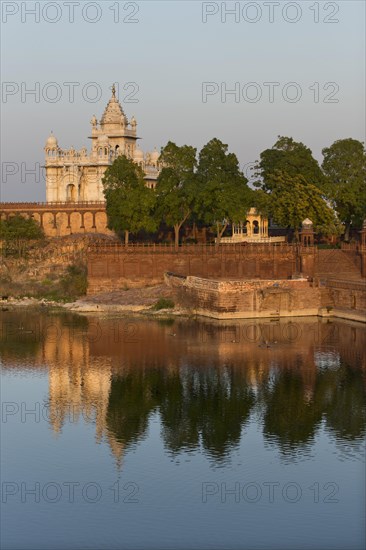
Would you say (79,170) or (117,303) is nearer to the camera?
(117,303)

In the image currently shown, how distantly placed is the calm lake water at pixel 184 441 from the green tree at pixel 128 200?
23928 mm

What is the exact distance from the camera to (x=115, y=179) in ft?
294

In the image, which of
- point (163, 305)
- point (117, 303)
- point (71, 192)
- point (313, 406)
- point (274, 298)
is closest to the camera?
point (313, 406)

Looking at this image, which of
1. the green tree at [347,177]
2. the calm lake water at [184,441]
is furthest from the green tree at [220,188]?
the calm lake water at [184,441]

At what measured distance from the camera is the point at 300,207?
88.4 meters

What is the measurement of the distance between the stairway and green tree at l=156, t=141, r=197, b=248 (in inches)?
495

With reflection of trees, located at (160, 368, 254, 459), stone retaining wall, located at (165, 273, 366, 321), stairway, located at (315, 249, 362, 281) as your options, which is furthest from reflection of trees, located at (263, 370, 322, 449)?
stairway, located at (315, 249, 362, 281)

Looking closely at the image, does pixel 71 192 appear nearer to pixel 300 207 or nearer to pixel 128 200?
pixel 128 200


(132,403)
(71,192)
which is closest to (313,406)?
(132,403)

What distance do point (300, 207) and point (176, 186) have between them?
11.1 meters

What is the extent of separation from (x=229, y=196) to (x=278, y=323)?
21.0 metres

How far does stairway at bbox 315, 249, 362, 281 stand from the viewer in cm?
8138

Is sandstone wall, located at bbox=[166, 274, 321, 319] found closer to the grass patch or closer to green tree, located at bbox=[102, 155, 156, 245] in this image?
the grass patch

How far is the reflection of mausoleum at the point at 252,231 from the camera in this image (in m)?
94.4
